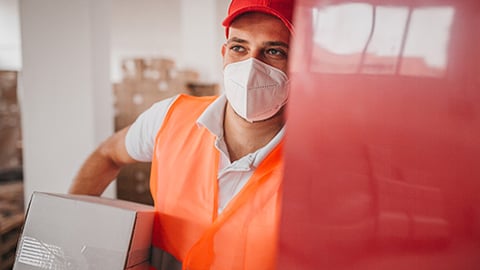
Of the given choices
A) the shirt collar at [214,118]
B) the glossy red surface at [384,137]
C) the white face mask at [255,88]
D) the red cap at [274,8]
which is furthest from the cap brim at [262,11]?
the glossy red surface at [384,137]

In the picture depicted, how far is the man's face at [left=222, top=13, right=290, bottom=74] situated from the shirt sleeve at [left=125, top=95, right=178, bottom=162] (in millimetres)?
392

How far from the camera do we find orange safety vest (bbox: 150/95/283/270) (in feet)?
3.53

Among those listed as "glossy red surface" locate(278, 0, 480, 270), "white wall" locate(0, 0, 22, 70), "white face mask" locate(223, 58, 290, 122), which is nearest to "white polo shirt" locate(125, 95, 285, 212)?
"white face mask" locate(223, 58, 290, 122)

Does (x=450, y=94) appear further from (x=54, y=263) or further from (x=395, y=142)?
(x=54, y=263)

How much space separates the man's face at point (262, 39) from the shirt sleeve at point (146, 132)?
0.39 metres

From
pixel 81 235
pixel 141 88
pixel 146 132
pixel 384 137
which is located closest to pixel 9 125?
pixel 141 88

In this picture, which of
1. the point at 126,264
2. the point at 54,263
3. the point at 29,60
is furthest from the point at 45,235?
the point at 29,60

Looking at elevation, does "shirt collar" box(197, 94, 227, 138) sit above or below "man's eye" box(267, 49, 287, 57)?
below

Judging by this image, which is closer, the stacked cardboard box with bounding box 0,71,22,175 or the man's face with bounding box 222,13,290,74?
the man's face with bounding box 222,13,290,74

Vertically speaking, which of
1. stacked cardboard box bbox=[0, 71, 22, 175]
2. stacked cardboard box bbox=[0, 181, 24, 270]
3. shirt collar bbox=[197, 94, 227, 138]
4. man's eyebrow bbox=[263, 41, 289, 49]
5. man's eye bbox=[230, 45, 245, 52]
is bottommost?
stacked cardboard box bbox=[0, 181, 24, 270]

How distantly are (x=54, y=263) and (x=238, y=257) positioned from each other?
0.50 meters

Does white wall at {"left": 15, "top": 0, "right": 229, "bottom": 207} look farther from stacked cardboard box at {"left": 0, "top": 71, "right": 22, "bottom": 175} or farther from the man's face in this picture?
stacked cardboard box at {"left": 0, "top": 71, "right": 22, "bottom": 175}

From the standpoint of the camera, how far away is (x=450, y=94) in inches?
16.8

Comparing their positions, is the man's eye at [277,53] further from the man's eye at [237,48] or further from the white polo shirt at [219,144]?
the white polo shirt at [219,144]
